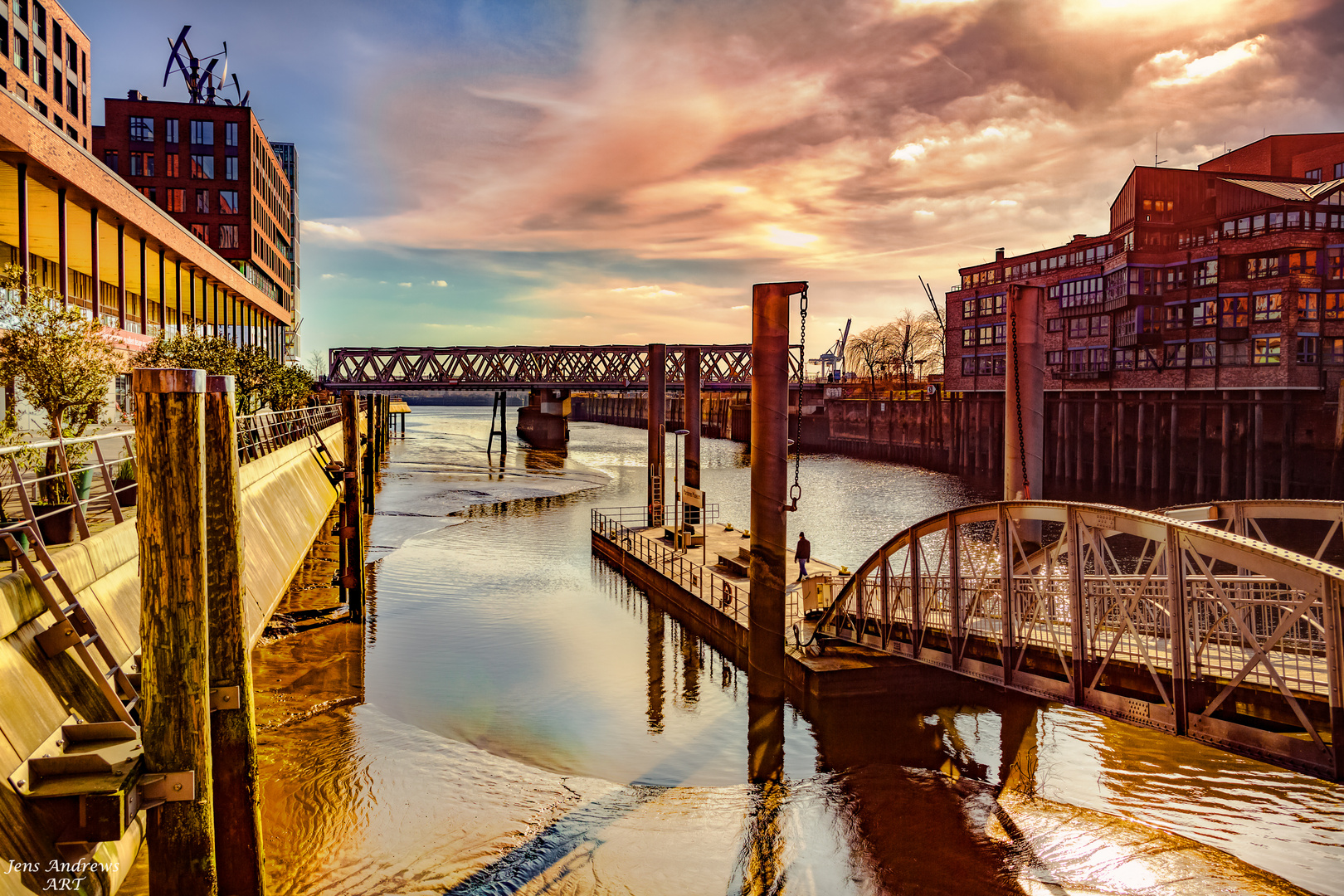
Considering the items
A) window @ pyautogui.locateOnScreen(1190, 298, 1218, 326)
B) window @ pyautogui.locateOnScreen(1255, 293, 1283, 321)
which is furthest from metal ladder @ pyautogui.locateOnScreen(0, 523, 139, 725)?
window @ pyautogui.locateOnScreen(1190, 298, 1218, 326)

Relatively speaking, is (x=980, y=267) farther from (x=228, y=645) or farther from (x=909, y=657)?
(x=228, y=645)

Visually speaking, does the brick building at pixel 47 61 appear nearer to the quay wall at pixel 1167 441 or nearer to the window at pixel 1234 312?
the quay wall at pixel 1167 441

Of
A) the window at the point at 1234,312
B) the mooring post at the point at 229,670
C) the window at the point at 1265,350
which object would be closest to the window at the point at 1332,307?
the window at the point at 1265,350

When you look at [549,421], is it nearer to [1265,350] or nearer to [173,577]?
[1265,350]

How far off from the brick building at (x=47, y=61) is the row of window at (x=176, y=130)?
4859 mm

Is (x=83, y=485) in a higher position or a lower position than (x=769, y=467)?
lower

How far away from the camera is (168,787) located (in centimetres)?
757

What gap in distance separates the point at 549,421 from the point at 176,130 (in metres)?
58.5

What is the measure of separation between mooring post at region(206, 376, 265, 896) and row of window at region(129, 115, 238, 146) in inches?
3246

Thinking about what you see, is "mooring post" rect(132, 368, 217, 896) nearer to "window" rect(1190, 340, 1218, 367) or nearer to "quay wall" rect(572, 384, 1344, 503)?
"quay wall" rect(572, 384, 1344, 503)

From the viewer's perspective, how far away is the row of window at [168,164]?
7562 centimetres

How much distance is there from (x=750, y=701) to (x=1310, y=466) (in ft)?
168

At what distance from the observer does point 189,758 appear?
766 cm

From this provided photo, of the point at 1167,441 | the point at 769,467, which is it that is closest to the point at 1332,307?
the point at 1167,441
